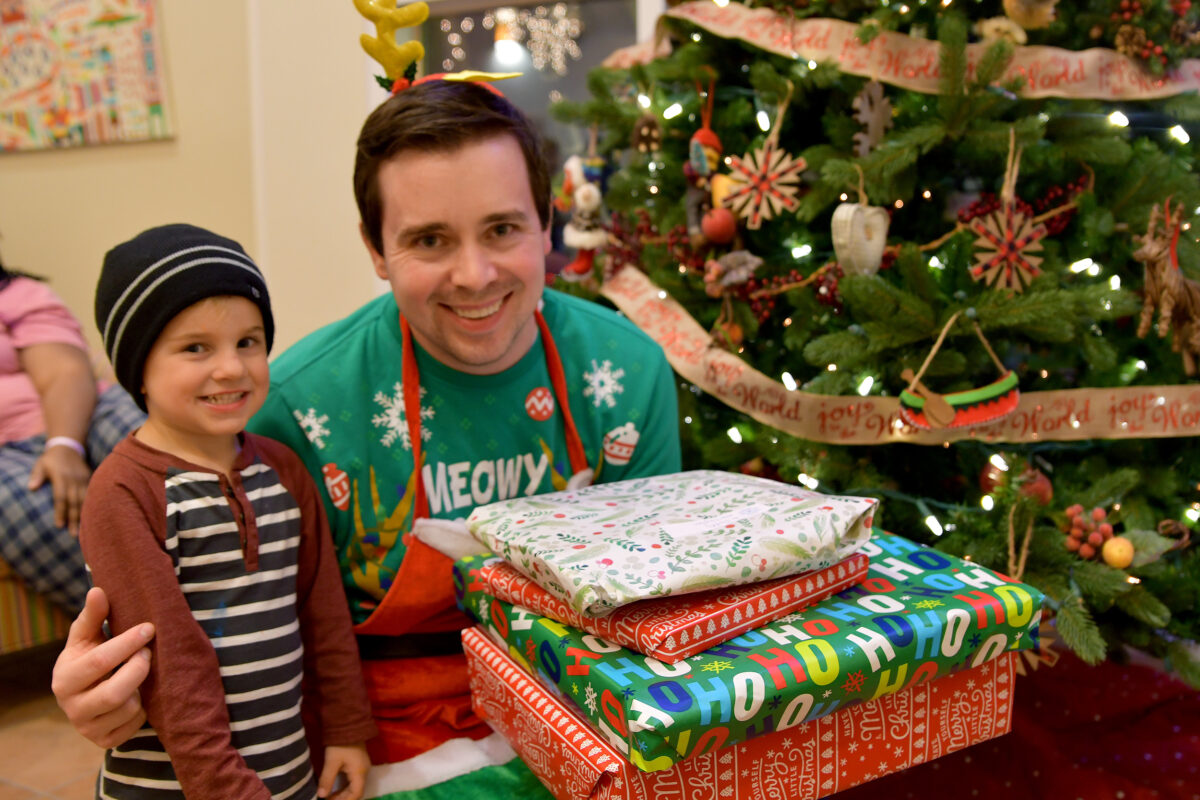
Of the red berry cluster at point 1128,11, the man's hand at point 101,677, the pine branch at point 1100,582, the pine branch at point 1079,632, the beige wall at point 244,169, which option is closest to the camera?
the man's hand at point 101,677

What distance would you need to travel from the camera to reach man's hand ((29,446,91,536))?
1607mm

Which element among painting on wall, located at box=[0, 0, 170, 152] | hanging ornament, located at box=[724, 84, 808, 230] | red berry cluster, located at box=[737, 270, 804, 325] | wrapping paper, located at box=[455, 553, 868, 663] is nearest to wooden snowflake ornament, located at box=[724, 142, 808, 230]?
hanging ornament, located at box=[724, 84, 808, 230]

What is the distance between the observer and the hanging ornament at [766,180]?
1.59m

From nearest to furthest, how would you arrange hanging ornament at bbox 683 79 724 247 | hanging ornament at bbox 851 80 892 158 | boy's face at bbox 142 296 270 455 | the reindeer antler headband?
boy's face at bbox 142 296 270 455, the reindeer antler headband, hanging ornament at bbox 851 80 892 158, hanging ornament at bbox 683 79 724 247

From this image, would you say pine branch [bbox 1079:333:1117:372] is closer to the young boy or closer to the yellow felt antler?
the yellow felt antler

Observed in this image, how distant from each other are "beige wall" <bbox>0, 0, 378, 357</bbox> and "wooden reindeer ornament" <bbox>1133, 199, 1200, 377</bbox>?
6.71 ft

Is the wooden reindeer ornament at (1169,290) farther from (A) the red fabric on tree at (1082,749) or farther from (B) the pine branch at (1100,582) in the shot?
(A) the red fabric on tree at (1082,749)

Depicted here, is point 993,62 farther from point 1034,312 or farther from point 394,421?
point 394,421

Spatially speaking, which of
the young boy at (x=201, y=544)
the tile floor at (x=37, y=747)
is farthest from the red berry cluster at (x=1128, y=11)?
the tile floor at (x=37, y=747)

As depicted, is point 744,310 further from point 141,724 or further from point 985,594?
point 141,724

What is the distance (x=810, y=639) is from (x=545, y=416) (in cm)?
58

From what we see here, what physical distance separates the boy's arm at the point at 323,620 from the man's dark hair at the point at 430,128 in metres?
0.34

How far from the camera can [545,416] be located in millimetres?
1241

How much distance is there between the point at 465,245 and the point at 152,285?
36cm
